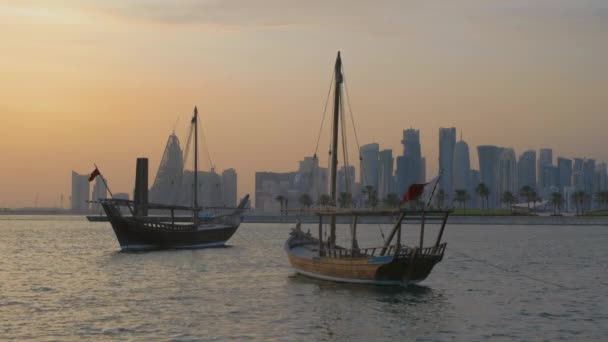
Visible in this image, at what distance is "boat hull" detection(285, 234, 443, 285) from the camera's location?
50438 millimetres

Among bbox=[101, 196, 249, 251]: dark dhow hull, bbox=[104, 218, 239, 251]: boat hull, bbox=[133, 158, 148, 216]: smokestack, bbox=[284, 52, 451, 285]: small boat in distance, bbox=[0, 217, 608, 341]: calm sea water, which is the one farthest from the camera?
bbox=[133, 158, 148, 216]: smokestack

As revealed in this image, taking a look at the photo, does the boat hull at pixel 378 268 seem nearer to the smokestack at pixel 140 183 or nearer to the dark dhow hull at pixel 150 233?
the dark dhow hull at pixel 150 233

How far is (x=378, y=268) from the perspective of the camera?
50406mm

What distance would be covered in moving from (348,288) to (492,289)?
1144cm

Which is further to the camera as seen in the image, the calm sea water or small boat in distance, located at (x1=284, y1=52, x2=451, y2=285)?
small boat in distance, located at (x1=284, y1=52, x2=451, y2=285)

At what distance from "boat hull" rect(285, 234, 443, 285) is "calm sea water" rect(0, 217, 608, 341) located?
0.85 m

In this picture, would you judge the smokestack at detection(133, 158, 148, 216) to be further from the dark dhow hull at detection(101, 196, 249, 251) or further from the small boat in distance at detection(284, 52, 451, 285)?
the small boat in distance at detection(284, 52, 451, 285)

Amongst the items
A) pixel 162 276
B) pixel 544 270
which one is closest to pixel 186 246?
pixel 162 276

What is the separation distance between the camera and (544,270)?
73.8 metres

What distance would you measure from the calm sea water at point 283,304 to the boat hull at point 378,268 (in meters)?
0.85

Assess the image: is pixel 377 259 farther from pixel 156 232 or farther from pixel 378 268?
pixel 156 232

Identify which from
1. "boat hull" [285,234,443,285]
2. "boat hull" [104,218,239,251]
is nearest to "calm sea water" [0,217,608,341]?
"boat hull" [285,234,443,285]

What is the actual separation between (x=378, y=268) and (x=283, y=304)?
736 centimetres

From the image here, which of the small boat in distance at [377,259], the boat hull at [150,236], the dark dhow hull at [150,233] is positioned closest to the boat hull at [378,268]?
the small boat in distance at [377,259]
